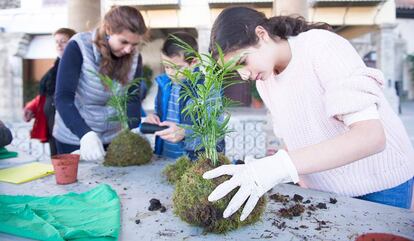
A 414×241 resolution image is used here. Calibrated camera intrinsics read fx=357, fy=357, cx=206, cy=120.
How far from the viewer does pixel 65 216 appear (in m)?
1.06

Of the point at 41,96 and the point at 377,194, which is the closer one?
the point at 377,194

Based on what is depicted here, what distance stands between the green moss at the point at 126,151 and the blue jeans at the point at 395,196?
42.3 inches

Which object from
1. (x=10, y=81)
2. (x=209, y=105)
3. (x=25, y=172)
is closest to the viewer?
(x=209, y=105)

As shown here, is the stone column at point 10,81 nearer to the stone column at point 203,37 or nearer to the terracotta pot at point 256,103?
the stone column at point 203,37

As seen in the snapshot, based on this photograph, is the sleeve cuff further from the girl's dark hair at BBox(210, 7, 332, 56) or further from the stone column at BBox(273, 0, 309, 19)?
the stone column at BBox(273, 0, 309, 19)

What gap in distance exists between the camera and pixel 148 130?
1.92 metres

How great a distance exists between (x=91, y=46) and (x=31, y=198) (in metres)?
1.02

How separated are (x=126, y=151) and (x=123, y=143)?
4 cm

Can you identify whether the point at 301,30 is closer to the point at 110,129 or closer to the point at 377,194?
the point at 377,194

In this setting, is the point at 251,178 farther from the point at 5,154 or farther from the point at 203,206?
the point at 5,154

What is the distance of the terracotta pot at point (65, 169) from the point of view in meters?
1.45

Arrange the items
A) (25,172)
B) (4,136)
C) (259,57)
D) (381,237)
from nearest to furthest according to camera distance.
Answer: (381,237) → (259,57) → (25,172) → (4,136)

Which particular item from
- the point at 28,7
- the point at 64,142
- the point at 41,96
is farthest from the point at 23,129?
the point at 28,7

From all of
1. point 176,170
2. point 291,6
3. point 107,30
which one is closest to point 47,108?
point 107,30
